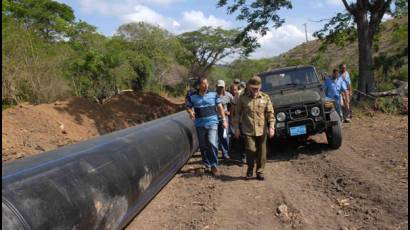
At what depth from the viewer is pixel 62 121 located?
16.1m

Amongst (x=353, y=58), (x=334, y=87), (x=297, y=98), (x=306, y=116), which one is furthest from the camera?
(x=353, y=58)

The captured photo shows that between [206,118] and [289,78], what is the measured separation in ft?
9.57

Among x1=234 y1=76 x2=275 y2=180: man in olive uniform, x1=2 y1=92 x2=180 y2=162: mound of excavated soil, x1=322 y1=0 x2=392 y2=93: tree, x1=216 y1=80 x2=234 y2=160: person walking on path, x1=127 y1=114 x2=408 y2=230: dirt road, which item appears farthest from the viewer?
x1=322 y1=0 x2=392 y2=93: tree

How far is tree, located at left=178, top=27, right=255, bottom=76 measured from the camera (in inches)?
2146

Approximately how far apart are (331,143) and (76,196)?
6.05 m

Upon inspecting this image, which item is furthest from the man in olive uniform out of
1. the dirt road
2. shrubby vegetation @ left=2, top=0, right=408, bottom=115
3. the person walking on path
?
shrubby vegetation @ left=2, top=0, right=408, bottom=115

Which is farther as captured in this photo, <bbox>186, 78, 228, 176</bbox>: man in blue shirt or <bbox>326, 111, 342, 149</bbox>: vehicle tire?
<bbox>326, 111, 342, 149</bbox>: vehicle tire

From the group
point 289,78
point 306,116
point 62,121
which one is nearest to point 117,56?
point 62,121

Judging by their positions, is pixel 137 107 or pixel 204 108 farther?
pixel 137 107

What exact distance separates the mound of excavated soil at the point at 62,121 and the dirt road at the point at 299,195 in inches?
203

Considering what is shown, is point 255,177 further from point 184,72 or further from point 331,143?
point 184,72

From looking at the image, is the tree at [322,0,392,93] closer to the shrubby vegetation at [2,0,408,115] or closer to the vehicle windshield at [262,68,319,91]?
the shrubby vegetation at [2,0,408,115]

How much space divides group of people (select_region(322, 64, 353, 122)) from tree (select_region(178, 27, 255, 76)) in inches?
1620

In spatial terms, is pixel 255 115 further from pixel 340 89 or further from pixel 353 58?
pixel 353 58
